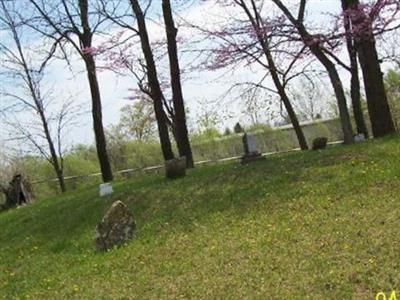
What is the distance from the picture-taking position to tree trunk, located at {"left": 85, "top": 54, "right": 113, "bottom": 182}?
66.4 feet

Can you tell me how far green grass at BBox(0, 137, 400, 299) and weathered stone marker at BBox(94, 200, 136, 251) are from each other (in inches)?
8.9

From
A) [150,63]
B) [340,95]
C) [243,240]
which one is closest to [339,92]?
[340,95]

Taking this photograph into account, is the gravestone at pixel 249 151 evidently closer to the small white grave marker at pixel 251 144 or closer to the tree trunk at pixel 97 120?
the small white grave marker at pixel 251 144

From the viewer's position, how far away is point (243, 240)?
766cm

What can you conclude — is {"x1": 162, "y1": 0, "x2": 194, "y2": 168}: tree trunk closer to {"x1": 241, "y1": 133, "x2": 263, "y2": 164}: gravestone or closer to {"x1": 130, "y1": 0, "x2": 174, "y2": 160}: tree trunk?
{"x1": 130, "y1": 0, "x2": 174, "y2": 160}: tree trunk

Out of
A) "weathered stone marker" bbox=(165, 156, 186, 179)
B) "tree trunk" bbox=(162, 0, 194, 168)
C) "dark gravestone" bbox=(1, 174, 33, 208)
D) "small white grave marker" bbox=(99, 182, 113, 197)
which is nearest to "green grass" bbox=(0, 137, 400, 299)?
"weathered stone marker" bbox=(165, 156, 186, 179)

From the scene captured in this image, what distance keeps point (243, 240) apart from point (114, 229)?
243cm

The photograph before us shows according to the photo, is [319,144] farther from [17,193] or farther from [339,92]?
[17,193]

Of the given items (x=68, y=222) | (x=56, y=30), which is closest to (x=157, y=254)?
(x=68, y=222)

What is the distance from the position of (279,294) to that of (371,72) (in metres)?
8.74

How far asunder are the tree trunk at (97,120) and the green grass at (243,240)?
731cm

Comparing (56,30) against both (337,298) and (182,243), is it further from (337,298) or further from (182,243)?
(337,298)

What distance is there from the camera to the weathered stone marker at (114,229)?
9.15 meters

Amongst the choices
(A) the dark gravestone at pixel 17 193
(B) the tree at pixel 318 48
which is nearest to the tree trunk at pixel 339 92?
(B) the tree at pixel 318 48
